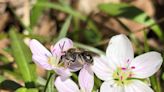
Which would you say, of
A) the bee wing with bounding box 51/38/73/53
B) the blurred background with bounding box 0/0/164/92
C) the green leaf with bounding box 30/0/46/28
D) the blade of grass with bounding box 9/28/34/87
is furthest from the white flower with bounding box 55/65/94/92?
the green leaf with bounding box 30/0/46/28

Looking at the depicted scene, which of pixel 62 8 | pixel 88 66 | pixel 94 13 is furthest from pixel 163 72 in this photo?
pixel 94 13

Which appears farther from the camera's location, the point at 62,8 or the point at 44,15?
the point at 44,15

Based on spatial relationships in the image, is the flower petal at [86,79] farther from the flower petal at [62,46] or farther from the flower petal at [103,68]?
the flower petal at [62,46]

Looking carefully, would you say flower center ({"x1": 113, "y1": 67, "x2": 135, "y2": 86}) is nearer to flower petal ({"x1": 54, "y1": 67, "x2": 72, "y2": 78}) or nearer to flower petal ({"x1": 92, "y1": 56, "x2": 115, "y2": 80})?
flower petal ({"x1": 92, "y1": 56, "x2": 115, "y2": 80})

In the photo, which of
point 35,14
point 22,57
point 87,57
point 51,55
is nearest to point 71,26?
point 35,14

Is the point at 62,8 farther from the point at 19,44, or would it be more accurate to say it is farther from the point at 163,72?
the point at 163,72

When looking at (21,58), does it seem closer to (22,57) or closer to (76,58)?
(22,57)

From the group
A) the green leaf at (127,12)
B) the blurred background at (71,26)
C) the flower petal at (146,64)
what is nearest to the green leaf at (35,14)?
the blurred background at (71,26)
